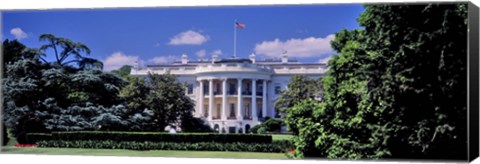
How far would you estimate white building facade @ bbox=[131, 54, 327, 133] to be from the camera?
17.6 m

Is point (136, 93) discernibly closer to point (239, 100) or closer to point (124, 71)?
point (124, 71)

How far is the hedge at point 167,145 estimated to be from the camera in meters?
17.6

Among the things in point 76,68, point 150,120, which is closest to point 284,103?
point 150,120

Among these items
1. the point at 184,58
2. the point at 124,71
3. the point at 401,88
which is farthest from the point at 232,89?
the point at 401,88

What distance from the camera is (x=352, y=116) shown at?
15.5 m

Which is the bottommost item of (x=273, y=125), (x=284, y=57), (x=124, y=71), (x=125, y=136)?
(x=125, y=136)

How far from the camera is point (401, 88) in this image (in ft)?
47.6

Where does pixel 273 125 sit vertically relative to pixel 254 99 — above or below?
below

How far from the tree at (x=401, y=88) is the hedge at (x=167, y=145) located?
2113mm

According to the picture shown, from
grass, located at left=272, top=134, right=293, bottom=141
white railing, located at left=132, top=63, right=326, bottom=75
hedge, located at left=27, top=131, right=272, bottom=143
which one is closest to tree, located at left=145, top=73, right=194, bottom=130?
white railing, located at left=132, top=63, right=326, bottom=75

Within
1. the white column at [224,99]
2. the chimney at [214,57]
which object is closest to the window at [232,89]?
the white column at [224,99]

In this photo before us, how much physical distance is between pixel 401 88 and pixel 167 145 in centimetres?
647

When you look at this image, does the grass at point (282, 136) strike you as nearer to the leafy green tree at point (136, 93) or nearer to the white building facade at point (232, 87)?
the white building facade at point (232, 87)

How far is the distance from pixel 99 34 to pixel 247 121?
13.3ft
